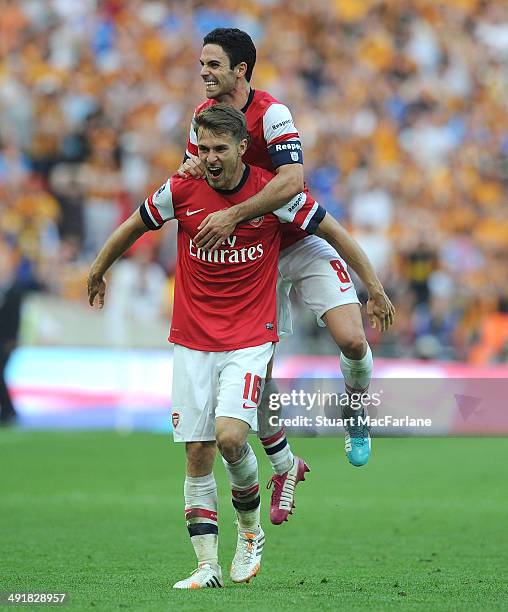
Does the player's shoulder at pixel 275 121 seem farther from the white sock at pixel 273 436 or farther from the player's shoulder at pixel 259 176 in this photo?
the white sock at pixel 273 436

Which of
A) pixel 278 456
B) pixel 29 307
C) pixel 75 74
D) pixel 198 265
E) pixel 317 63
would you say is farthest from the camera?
pixel 317 63

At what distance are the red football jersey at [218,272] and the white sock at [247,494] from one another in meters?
0.70

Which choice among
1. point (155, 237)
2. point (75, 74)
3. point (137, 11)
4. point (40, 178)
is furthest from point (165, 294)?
point (137, 11)

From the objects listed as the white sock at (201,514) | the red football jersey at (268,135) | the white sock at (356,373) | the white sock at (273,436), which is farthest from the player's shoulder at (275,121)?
the white sock at (201,514)

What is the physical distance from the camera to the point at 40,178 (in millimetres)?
20953

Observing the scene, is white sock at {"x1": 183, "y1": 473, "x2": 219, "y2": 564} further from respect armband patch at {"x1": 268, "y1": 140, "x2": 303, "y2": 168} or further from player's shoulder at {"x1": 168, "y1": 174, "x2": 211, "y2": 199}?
respect armband patch at {"x1": 268, "y1": 140, "x2": 303, "y2": 168}

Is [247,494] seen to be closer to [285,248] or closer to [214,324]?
[214,324]

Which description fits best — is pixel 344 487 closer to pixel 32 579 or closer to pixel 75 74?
pixel 32 579

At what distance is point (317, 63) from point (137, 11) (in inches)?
128

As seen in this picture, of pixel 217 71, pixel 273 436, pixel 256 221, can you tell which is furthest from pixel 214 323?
pixel 217 71

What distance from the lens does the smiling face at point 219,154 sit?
7.21 m

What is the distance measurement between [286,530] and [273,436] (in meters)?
2.36

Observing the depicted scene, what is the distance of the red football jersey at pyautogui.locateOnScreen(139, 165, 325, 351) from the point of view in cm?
746

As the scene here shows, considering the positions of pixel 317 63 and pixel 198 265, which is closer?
pixel 198 265
